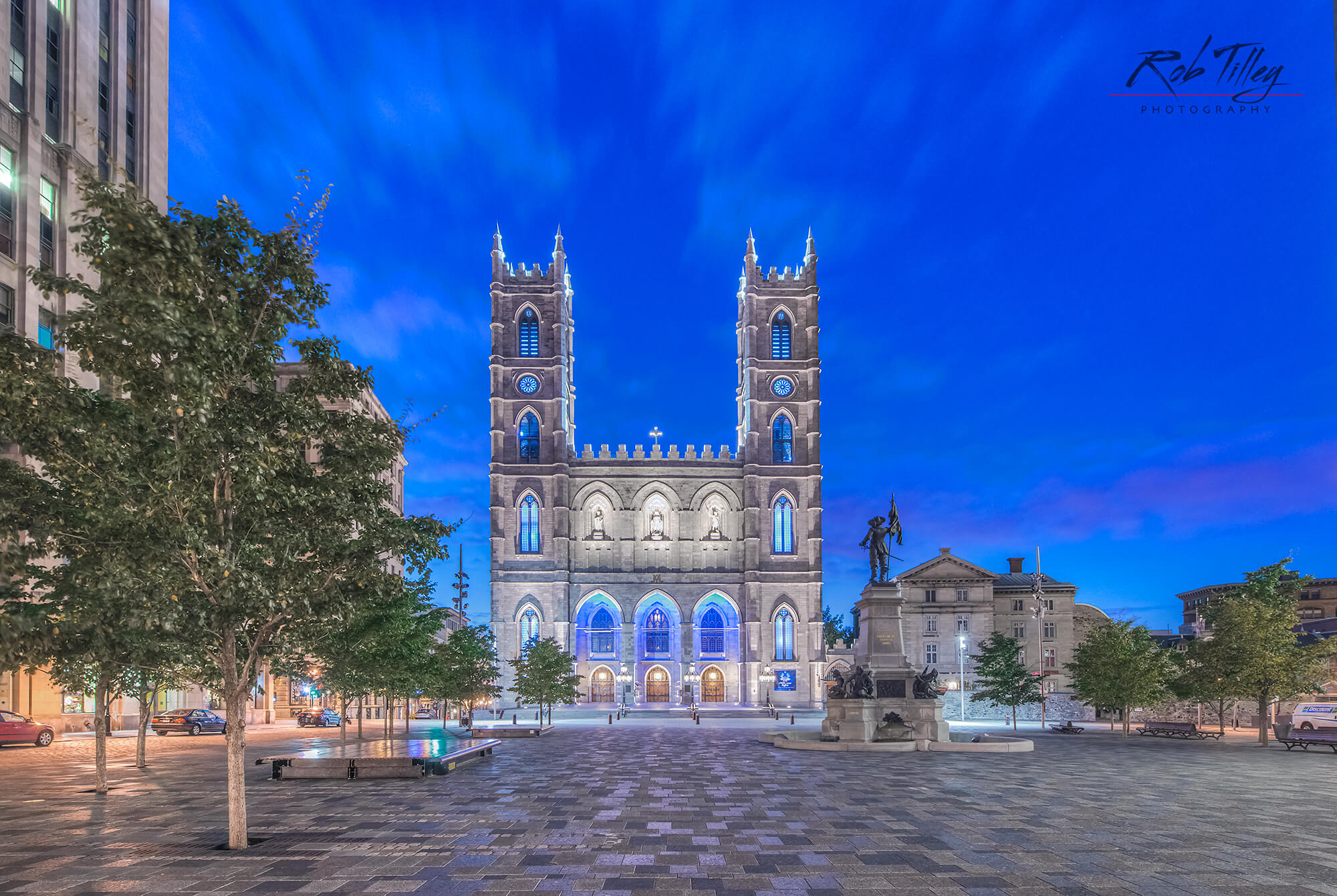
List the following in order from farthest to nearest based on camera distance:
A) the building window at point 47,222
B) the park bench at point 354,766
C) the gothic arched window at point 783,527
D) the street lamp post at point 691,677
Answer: the gothic arched window at point 783,527, the street lamp post at point 691,677, the building window at point 47,222, the park bench at point 354,766

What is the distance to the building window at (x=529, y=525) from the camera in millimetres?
76562

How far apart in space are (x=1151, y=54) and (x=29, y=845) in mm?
26702

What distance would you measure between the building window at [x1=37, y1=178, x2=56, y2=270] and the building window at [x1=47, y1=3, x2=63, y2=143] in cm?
215

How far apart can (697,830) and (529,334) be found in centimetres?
7023

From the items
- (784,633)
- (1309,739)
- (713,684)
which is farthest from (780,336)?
(1309,739)

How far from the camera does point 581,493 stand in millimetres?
78875

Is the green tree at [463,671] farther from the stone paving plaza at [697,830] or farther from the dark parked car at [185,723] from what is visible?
the dark parked car at [185,723]

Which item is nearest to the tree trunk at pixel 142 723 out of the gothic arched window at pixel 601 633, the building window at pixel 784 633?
the gothic arched window at pixel 601 633

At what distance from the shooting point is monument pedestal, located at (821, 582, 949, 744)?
2803 centimetres

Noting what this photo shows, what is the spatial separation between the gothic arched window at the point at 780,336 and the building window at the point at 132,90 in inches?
2122

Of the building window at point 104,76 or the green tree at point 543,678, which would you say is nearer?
the building window at point 104,76

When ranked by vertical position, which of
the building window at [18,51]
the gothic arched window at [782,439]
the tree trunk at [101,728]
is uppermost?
the building window at [18,51]

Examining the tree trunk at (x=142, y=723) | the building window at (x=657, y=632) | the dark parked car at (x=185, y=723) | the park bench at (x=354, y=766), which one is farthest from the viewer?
the building window at (x=657, y=632)

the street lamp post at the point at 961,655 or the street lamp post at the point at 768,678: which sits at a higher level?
the street lamp post at the point at 961,655
